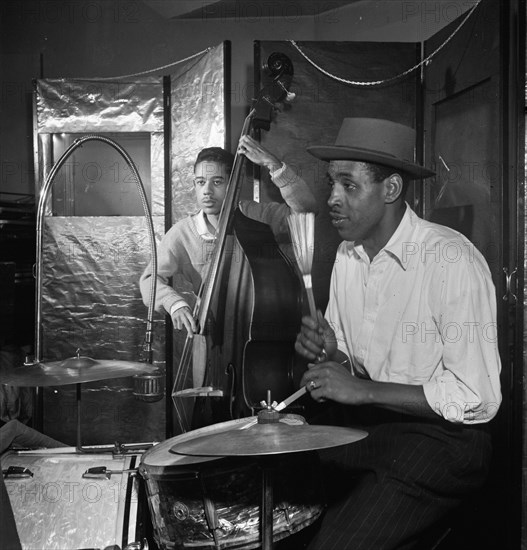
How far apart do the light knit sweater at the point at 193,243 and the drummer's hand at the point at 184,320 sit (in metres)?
0.02

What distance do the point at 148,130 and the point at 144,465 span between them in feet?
5.15

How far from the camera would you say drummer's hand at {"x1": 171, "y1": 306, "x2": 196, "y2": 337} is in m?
2.74

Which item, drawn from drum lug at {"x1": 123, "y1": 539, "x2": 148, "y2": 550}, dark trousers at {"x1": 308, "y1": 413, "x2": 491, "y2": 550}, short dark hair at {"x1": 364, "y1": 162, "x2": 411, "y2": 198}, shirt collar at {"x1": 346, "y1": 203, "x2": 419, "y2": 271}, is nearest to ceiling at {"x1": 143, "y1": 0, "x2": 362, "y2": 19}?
short dark hair at {"x1": 364, "y1": 162, "x2": 411, "y2": 198}

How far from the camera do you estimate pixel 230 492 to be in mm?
1741

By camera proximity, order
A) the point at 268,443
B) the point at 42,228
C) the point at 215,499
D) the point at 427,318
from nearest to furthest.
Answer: the point at 268,443 → the point at 215,499 → the point at 427,318 → the point at 42,228

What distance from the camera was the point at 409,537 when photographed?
2.05 metres

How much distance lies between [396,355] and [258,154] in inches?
36.9

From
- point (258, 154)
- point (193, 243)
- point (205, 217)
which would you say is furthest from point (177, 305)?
point (258, 154)

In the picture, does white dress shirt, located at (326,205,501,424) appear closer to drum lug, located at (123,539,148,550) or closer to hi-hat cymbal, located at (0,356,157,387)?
hi-hat cymbal, located at (0,356,157,387)

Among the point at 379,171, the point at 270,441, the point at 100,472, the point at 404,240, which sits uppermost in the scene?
the point at 379,171

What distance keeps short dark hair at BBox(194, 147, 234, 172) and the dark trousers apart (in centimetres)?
114

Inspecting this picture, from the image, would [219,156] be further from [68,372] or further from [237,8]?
[68,372]

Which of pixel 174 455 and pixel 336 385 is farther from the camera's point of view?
pixel 336 385

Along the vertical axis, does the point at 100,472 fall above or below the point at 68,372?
below
